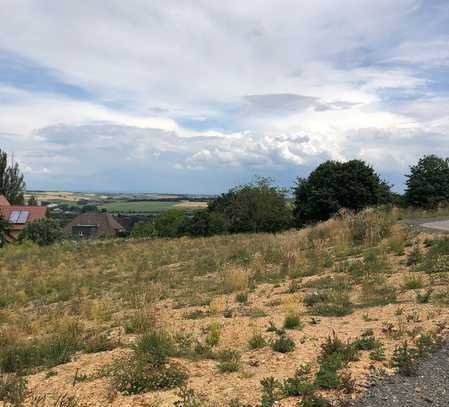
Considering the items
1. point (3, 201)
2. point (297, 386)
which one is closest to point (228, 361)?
point (297, 386)

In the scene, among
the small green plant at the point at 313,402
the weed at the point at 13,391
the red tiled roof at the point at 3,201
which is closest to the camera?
the small green plant at the point at 313,402

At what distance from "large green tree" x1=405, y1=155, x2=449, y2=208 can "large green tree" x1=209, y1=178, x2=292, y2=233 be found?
1040 centimetres

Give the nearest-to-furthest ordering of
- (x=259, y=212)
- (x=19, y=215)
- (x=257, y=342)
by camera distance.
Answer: (x=257, y=342) → (x=259, y=212) → (x=19, y=215)

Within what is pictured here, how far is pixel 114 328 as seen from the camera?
296 inches

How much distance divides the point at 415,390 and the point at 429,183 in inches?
904

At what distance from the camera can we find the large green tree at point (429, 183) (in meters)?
24.1

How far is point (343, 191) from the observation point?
2800 centimetres

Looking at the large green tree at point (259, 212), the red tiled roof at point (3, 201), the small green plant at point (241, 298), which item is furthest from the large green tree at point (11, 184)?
the small green plant at point (241, 298)

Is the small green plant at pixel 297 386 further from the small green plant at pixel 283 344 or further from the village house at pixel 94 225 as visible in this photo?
the village house at pixel 94 225

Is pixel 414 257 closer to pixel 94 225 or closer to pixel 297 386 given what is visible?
pixel 297 386

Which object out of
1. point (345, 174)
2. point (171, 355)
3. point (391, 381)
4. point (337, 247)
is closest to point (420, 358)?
point (391, 381)

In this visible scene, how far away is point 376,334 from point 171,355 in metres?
2.74

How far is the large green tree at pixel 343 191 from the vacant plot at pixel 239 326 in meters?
14.0

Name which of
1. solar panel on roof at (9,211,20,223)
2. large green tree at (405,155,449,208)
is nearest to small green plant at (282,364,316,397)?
large green tree at (405,155,449,208)
